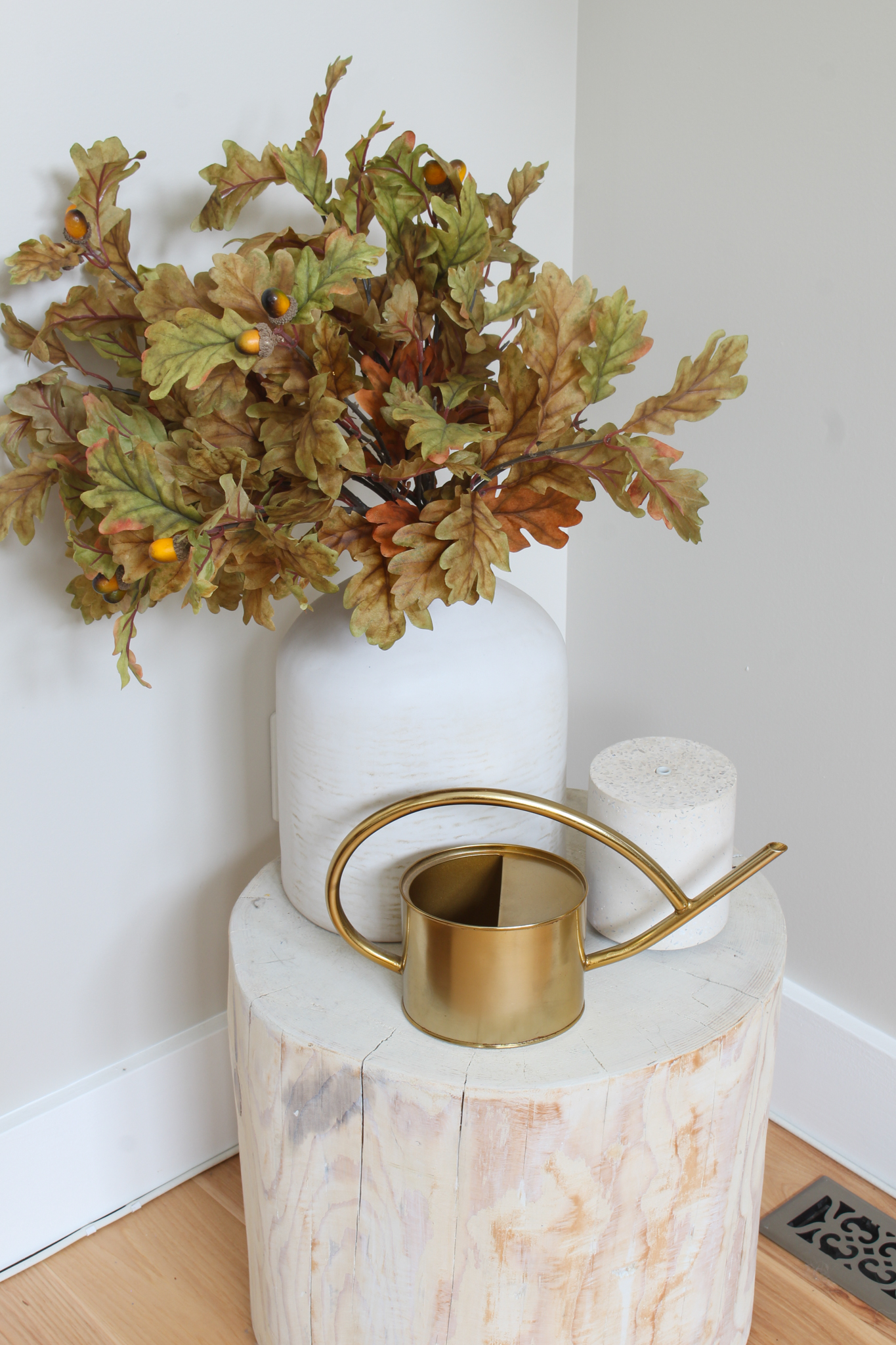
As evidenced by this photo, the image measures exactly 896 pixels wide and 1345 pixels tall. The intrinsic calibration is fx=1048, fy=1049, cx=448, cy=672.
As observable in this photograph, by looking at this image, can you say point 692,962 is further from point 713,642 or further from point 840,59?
point 840,59

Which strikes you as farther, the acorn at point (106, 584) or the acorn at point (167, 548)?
the acorn at point (106, 584)

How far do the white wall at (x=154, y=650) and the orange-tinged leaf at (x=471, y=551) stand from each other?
0.41 ft

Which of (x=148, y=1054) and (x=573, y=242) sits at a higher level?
(x=573, y=242)

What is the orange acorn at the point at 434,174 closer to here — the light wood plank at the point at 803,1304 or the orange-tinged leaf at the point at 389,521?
the orange-tinged leaf at the point at 389,521

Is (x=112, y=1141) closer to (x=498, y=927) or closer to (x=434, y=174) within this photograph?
(x=498, y=927)

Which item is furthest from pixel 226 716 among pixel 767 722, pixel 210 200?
pixel 767 722

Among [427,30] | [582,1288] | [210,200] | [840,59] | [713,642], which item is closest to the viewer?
[582,1288]

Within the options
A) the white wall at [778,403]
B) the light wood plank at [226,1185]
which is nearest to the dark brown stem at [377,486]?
the white wall at [778,403]

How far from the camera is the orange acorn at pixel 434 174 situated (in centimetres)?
83

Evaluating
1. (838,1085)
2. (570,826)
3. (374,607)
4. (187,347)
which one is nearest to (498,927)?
(570,826)

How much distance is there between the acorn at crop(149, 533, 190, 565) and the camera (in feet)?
2.32

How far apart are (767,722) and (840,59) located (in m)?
0.70

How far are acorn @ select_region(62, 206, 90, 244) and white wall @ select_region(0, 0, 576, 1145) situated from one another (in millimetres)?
77

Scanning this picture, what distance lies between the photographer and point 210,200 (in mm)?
924
